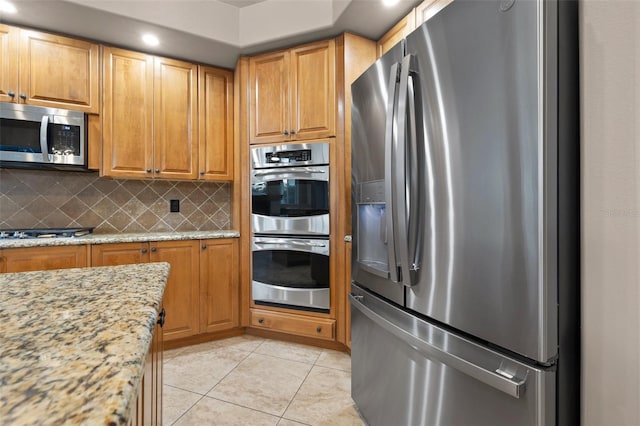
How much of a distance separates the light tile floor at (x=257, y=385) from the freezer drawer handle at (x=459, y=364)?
28.0 inches

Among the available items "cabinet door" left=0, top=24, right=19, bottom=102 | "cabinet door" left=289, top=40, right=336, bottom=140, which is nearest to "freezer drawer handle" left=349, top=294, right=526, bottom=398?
"cabinet door" left=289, top=40, right=336, bottom=140

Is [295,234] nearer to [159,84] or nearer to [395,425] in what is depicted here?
[395,425]

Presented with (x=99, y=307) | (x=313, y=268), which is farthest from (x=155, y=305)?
(x=313, y=268)

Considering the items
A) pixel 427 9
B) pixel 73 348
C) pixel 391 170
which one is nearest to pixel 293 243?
pixel 391 170

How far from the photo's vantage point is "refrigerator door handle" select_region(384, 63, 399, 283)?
46.1 inches

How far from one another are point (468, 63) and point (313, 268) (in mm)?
1763

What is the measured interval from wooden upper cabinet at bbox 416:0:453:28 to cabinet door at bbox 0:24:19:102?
2.69 metres

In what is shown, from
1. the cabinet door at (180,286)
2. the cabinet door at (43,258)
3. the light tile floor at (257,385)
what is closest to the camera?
the light tile floor at (257,385)

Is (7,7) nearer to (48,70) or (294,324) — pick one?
(48,70)

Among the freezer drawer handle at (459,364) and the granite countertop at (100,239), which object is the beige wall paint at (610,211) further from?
the granite countertop at (100,239)

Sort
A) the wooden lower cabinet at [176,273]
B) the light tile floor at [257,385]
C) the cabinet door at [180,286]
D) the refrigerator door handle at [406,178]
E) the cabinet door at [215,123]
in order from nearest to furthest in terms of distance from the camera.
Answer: the refrigerator door handle at [406,178], the light tile floor at [257,385], the wooden lower cabinet at [176,273], the cabinet door at [180,286], the cabinet door at [215,123]

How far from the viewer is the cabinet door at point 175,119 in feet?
8.38

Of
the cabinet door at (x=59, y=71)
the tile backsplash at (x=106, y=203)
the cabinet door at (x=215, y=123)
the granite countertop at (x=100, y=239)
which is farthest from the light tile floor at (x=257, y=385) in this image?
the cabinet door at (x=59, y=71)

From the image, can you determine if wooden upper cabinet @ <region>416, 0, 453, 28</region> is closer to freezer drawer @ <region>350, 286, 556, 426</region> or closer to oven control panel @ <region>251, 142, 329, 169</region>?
oven control panel @ <region>251, 142, 329, 169</region>
